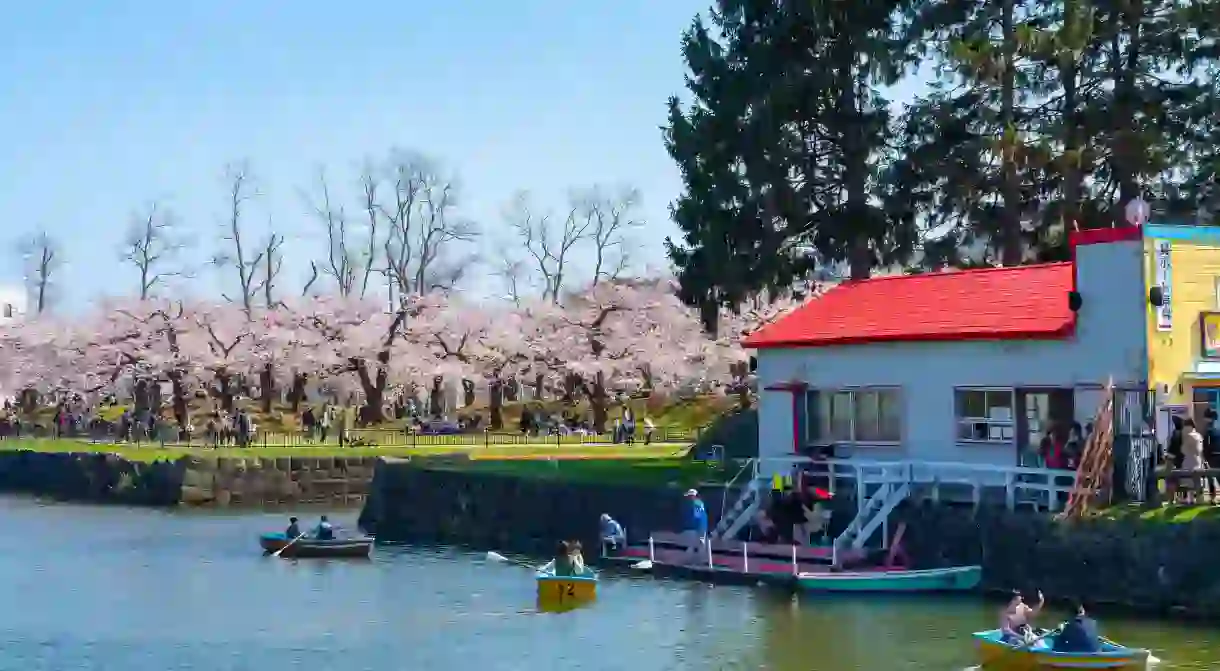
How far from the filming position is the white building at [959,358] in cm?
3225

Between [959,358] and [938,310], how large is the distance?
2.15 metres

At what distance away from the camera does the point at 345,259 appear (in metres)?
98.5

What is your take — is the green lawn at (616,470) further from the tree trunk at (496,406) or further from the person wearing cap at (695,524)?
the tree trunk at (496,406)

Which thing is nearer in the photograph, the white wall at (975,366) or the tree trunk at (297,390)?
the white wall at (975,366)

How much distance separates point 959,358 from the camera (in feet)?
115

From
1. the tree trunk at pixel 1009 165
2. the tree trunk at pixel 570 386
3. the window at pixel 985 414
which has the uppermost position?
the tree trunk at pixel 1009 165

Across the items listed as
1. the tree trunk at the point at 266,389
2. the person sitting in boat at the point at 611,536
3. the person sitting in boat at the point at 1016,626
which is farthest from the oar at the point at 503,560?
the tree trunk at the point at 266,389

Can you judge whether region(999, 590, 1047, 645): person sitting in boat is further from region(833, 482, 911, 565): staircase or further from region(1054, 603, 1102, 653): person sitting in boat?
region(833, 482, 911, 565): staircase

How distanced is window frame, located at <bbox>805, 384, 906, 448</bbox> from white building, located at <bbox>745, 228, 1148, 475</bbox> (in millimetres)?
33

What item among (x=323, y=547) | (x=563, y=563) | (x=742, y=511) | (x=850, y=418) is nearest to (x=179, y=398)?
(x=323, y=547)

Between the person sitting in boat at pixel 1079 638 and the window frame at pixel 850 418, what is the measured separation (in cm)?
1241

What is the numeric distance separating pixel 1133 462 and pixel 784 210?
21.8m

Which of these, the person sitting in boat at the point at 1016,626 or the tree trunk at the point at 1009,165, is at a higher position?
the tree trunk at the point at 1009,165

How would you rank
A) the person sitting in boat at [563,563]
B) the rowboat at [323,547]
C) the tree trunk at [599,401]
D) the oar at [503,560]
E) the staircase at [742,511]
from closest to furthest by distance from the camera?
the person sitting in boat at [563,563] < the staircase at [742,511] < the oar at [503,560] < the rowboat at [323,547] < the tree trunk at [599,401]
